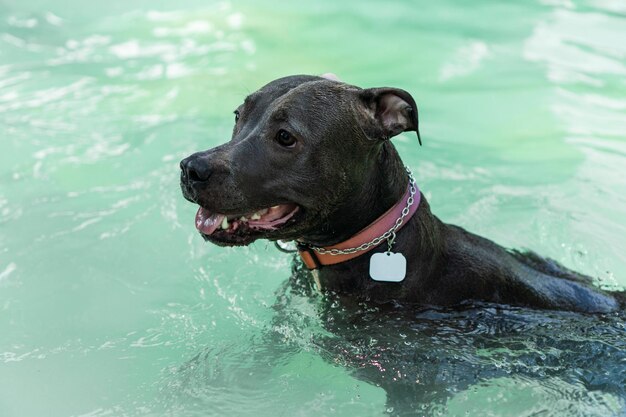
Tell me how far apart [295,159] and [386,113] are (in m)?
0.56

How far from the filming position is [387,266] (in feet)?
14.2

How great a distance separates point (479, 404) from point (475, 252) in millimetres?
885

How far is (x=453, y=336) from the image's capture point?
15.0 feet

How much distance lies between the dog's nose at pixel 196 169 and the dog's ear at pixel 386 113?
2.92 feet

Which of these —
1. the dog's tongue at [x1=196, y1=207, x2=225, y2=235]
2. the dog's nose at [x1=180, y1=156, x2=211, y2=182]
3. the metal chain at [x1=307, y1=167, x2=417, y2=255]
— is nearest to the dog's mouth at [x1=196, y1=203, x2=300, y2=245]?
the dog's tongue at [x1=196, y1=207, x2=225, y2=235]

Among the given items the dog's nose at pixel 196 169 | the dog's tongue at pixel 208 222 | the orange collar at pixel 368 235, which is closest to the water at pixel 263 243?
the orange collar at pixel 368 235

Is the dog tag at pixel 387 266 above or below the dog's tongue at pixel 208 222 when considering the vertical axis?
below

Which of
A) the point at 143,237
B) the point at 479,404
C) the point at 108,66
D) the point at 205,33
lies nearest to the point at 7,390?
the point at 143,237

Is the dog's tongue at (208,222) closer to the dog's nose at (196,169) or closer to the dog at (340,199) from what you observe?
the dog at (340,199)

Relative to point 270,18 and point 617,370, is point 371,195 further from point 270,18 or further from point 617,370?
point 270,18

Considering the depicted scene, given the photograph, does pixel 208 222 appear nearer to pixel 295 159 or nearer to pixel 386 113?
pixel 295 159

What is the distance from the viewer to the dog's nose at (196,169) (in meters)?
3.80

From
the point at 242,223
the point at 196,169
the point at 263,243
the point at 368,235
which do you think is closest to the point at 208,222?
the point at 242,223

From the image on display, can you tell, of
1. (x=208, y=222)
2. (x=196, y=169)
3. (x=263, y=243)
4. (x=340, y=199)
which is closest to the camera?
(x=196, y=169)
